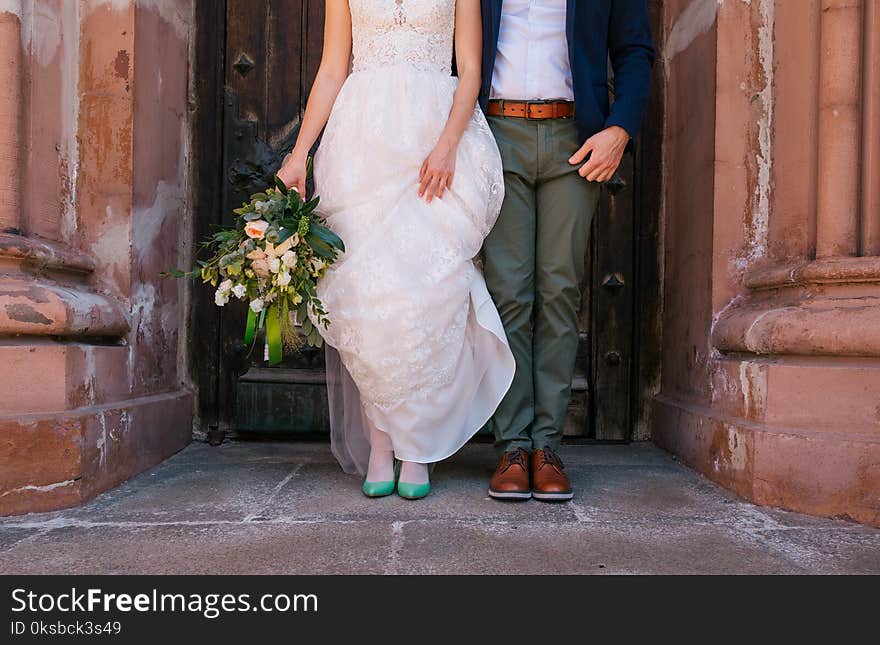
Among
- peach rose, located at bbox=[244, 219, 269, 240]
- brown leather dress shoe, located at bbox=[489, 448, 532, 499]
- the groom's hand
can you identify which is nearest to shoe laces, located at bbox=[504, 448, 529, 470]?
brown leather dress shoe, located at bbox=[489, 448, 532, 499]

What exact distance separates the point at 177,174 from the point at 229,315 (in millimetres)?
678

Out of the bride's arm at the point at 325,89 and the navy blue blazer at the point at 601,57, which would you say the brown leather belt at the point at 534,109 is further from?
the bride's arm at the point at 325,89

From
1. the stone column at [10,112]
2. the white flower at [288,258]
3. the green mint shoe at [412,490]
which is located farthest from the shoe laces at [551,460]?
the stone column at [10,112]

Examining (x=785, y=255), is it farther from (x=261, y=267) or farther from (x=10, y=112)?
(x=10, y=112)

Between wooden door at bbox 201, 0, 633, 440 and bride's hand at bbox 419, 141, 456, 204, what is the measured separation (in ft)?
4.19

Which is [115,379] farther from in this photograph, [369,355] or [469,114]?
[469,114]

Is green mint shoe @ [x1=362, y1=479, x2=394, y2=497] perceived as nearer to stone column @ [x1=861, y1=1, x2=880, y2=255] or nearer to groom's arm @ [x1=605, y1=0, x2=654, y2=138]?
groom's arm @ [x1=605, y1=0, x2=654, y2=138]

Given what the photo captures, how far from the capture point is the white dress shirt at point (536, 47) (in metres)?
2.66

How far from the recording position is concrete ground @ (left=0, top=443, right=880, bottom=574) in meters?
1.88

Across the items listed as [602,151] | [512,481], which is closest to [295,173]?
[602,151]

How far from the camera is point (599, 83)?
103 inches

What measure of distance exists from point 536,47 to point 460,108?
39 cm

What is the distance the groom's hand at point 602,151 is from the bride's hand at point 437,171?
1.41 ft

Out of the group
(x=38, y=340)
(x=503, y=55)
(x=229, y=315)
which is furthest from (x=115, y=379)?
(x=503, y=55)
